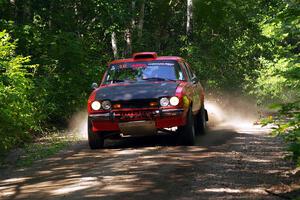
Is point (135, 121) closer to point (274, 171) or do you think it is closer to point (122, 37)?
point (274, 171)

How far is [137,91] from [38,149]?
2.73 meters

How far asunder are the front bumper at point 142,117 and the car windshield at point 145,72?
135 centimetres

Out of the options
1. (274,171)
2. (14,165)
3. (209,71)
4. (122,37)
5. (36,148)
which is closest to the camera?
(274,171)

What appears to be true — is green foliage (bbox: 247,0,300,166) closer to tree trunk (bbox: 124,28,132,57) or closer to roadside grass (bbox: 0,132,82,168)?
roadside grass (bbox: 0,132,82,168)

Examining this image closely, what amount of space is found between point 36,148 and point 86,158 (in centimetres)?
230

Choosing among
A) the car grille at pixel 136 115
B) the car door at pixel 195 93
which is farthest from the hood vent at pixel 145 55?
the car grille at pixel 136 115

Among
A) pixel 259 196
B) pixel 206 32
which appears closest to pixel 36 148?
pixel 259 196

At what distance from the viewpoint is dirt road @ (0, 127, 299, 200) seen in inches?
259

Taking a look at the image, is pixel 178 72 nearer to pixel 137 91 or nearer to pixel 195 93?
pixel 195 93

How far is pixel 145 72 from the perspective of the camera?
11.6m

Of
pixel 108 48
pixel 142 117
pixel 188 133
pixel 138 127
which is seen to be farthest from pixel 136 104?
pixel 108 48

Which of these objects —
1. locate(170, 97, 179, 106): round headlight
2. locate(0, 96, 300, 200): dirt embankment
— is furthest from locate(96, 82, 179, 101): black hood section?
locate(0, 96, 300, 200): dirt embankment

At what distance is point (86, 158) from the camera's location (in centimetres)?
967

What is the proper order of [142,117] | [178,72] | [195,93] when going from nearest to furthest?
[142,117], [178,72], [195,93]
